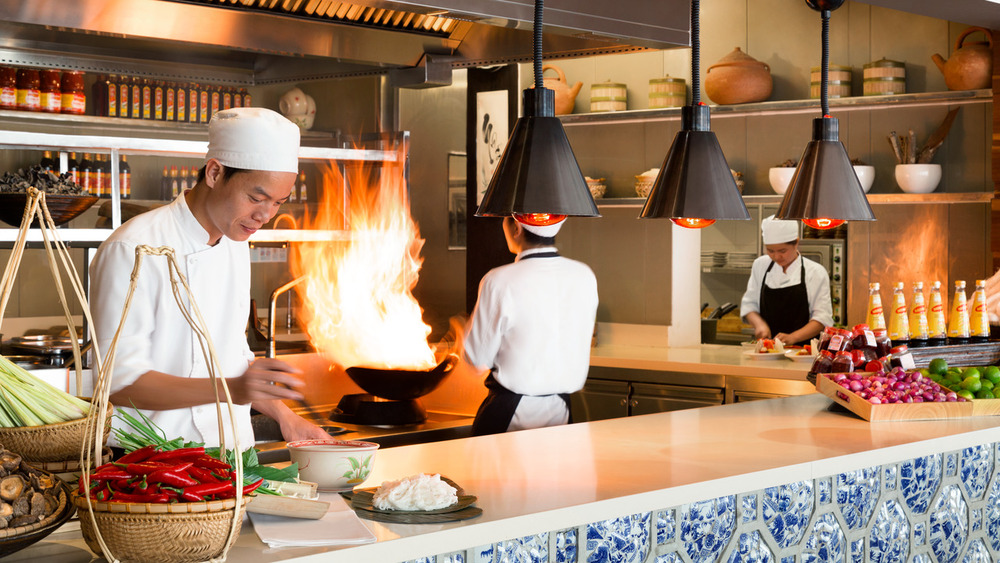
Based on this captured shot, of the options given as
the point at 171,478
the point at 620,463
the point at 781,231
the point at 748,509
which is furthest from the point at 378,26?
the point at 781,231

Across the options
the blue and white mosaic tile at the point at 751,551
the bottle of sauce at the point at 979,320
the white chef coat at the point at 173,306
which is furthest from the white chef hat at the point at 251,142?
the bottle of sauce at the point at 979,320

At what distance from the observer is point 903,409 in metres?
3.45

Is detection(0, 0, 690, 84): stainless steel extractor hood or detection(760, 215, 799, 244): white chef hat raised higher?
detection(0, 0, 690, 84): stainless steel extractor hood

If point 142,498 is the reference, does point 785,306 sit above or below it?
above

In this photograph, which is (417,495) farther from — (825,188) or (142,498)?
(825,188)

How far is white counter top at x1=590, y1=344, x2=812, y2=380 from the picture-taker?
529 centimetres

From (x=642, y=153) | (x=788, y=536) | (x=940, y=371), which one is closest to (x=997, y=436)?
(x=940, y=371)

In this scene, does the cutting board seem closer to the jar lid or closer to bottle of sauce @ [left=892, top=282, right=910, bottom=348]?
bottle of sauce @ [left=892, top=282, right=910, bottom=348]

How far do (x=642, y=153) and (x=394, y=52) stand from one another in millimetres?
3350

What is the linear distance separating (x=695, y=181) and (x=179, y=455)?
5.25ft

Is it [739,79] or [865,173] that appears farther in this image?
[739,79]

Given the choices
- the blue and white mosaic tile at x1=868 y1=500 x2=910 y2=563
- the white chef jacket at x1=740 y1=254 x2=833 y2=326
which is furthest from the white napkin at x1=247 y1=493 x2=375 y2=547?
the white chef jacket at x1=740 y1=254 x2=833 y2=326

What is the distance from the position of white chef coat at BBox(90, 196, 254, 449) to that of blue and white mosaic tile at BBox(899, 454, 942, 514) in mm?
1853

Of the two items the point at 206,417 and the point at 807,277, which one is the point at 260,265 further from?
the point at 206,417
